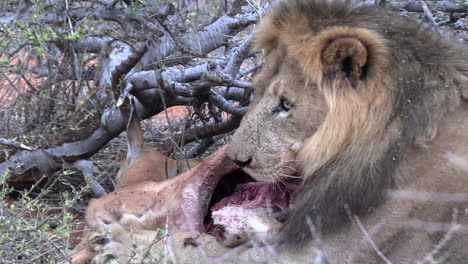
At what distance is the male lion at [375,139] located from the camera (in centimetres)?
274

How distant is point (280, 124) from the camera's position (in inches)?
118

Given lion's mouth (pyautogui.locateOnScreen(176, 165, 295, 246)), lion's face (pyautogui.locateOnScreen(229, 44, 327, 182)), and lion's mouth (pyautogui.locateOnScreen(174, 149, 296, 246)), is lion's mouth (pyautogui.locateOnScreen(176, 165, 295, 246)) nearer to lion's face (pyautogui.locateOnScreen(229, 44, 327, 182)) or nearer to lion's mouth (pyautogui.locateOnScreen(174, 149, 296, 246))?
lion's mouth (pyautogui.locateOnScreen(174, 149, 296, 246))


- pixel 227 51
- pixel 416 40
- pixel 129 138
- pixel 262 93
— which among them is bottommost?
pixel 129 138

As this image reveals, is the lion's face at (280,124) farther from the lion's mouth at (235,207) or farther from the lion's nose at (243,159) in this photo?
the lion's mouth at (235,207)

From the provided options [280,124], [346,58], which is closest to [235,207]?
[280,124]

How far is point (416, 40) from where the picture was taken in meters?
2.94

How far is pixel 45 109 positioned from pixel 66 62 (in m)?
0.51

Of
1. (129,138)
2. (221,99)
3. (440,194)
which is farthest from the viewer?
(221,99)

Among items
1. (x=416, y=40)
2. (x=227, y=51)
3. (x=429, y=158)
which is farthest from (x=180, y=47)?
(x=429, y=158)

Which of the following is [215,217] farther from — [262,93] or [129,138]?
[129,138]

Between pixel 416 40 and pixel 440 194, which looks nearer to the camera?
pixel 440 194

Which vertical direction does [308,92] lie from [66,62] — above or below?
above

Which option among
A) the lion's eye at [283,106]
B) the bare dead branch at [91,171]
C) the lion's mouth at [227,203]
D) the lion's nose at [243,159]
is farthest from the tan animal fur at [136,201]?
the lion's eye at [283,106]

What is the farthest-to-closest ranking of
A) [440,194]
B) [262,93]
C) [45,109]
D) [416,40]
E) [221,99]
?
1. [45,109]
2. [221,99]
3. [262,93]
4. [416,40]
5. [440,194]
